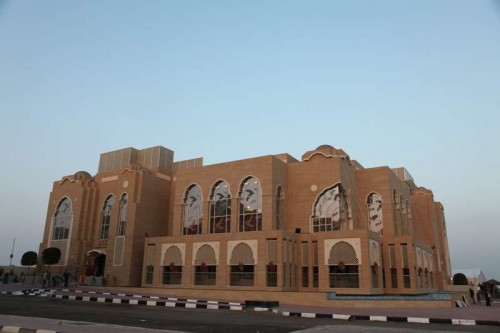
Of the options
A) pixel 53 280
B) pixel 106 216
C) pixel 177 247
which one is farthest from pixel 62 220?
pixel 177 247

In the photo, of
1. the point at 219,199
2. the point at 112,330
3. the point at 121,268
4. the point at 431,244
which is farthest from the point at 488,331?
the point at 431,244

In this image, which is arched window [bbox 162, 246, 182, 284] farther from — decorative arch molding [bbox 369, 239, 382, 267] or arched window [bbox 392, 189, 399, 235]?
arched window [bbox 392, 189, 399, 235]

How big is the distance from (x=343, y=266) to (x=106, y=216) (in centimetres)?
2728

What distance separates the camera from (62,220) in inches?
1864

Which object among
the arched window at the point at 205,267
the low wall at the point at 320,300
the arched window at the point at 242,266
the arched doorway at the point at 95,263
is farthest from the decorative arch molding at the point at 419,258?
the arched doorway at the point at 95,263

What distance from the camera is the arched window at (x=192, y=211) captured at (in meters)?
39.2

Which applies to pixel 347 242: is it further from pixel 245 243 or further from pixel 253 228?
pixel 253 228

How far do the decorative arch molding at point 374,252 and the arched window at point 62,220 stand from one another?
33.1 metres

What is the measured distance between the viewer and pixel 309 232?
A: 3566 centimetres

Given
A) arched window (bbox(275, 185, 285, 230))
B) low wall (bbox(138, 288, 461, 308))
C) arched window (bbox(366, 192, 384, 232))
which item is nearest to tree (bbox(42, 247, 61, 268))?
low wall (bbox(138, 288, 461, 308))

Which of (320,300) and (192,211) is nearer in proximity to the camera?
(320,300)

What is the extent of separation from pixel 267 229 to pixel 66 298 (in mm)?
15768

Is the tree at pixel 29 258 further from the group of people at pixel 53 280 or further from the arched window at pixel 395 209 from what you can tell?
the arched window at pixel 395 209

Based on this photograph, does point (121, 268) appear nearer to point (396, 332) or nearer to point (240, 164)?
point (240, 164)
